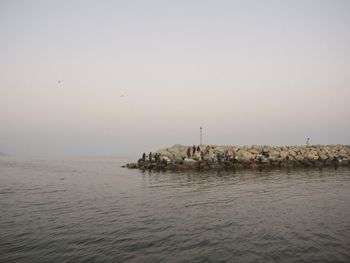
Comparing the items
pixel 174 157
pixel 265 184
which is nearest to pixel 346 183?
pixel 265 184

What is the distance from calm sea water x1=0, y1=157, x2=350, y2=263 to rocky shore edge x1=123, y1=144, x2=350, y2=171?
2086 cm

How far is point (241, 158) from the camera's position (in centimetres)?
4822

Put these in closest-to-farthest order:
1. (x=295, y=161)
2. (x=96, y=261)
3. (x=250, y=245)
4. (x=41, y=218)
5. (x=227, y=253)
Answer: (x=96, y=261) < (x=227, y=253) < (x=250, y=245) < (x=41, y=218) < (x=295, y=161)

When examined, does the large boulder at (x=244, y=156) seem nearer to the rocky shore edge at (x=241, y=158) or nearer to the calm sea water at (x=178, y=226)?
the rocky shore edge at (x=241, y=158)

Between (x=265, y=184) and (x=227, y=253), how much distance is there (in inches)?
764

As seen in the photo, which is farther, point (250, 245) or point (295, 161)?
point (295, 161)

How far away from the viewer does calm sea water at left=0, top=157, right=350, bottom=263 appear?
11.4m

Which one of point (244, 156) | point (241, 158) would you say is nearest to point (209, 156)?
point (241, 158)

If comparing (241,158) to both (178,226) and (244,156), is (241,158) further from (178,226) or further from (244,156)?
(178,226)

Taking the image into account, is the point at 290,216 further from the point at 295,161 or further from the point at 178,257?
the point at 295,161

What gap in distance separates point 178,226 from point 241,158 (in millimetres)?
34969

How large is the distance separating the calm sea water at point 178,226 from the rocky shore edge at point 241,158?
20.9 m

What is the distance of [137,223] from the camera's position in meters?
15.7

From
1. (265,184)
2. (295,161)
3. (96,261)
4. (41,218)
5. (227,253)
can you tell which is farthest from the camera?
(295,161)
